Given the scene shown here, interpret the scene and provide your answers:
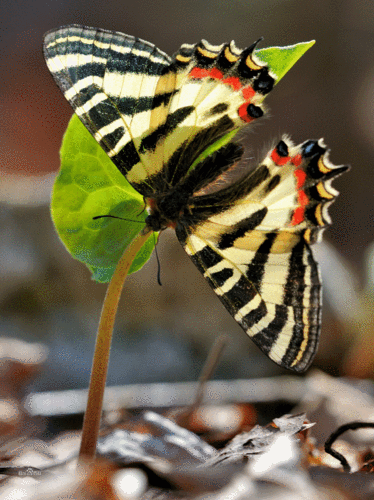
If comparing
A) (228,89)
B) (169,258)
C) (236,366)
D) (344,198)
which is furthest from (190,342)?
(344,198)

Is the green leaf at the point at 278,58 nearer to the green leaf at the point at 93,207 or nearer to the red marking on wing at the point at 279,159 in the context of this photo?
the red marking on wing at the point at 279,159

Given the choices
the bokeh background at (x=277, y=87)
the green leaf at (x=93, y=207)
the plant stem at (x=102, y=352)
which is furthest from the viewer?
the bokeh background at (x=277, y=87)

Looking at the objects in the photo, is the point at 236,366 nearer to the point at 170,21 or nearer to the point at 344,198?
the point at 344,198

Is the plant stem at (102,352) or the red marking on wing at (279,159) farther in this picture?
the red marking on wing at (279,159)

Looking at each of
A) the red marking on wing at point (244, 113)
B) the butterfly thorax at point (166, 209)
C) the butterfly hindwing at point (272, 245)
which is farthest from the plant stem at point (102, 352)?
the red marking on wing at point (244, 113)

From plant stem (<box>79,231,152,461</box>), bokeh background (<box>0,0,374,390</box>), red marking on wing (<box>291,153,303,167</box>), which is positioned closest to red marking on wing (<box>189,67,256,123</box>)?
red marking on wing (<box>291,153,303,167</box>)
